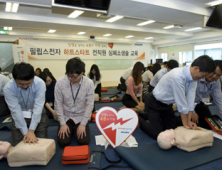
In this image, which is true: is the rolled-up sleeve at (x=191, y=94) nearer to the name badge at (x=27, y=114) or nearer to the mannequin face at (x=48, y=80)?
the name badge at (x=27, y=114)

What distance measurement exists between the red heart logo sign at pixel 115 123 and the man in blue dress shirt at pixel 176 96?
426 mm

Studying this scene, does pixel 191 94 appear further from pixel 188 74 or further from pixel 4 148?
pixel 4 148

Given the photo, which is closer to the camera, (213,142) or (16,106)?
(16,106)

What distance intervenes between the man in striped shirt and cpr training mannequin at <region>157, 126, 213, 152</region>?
85 cm

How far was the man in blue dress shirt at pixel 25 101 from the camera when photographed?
1400mm

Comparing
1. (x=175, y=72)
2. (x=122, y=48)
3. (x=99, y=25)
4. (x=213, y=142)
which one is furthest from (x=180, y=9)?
(x=122, y=48)

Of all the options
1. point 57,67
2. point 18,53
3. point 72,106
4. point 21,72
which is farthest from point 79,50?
point 21,72

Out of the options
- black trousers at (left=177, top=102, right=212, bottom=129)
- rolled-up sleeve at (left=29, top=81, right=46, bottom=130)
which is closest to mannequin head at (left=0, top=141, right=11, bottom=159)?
rolled-up sleeve at (left=29, top=81, right=46, bottom=130)

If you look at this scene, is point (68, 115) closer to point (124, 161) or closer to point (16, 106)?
point (16, 106)

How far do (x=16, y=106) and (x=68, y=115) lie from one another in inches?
22.6

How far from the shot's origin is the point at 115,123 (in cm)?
171

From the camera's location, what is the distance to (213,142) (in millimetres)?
1883

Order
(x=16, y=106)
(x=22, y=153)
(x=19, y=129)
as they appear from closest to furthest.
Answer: (x=22, y=153) < (x=16, y=106) < (x=19, y=129)

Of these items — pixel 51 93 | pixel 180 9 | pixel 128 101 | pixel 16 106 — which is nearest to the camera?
pixel 16 106
